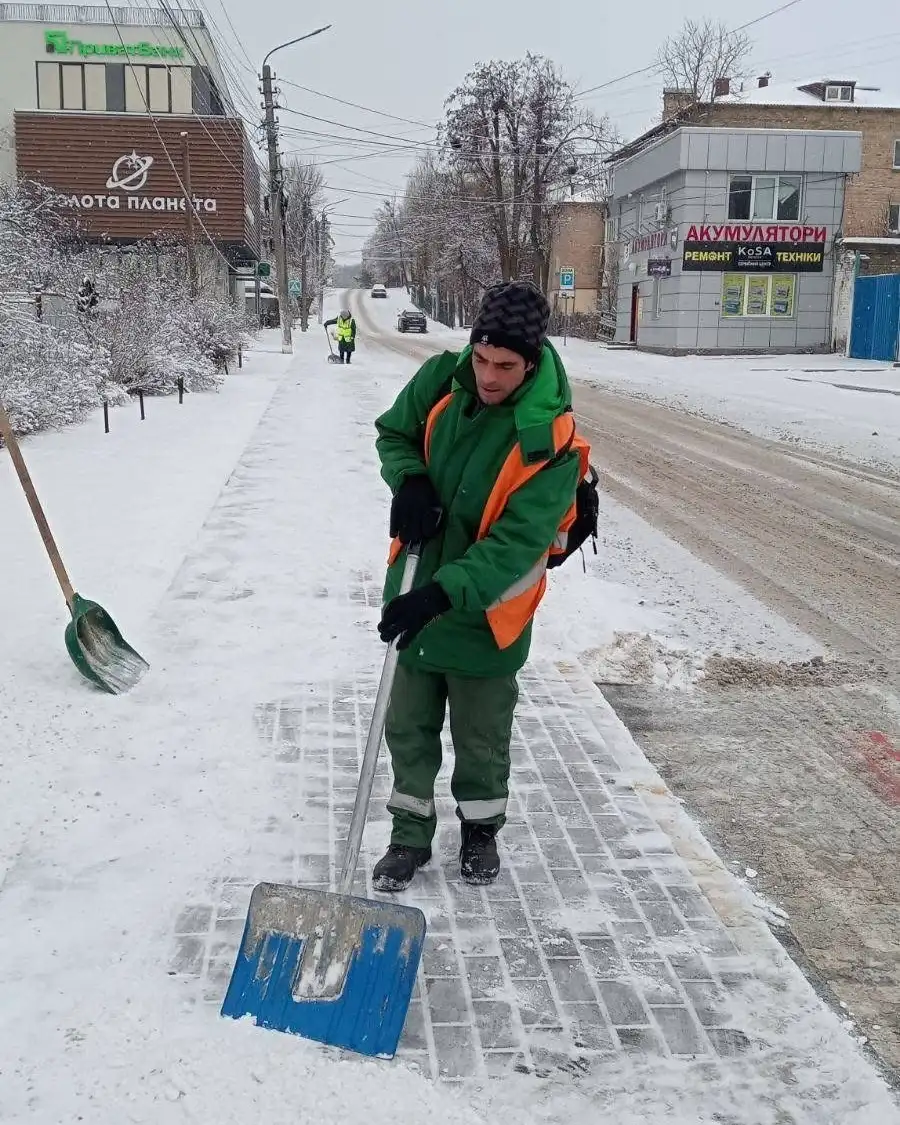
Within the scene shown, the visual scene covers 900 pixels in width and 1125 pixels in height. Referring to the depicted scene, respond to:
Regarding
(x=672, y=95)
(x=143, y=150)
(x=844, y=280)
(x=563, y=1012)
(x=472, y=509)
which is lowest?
(x=563, y=1012)

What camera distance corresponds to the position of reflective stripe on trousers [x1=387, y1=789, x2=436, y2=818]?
10.8 ft

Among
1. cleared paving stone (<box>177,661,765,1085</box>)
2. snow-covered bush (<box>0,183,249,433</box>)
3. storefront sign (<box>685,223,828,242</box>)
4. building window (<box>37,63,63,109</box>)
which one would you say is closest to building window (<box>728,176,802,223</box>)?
storefront sign (<box>685,223,828,242</box>)

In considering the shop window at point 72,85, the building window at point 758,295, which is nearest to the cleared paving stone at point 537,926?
the building window at point 758,295

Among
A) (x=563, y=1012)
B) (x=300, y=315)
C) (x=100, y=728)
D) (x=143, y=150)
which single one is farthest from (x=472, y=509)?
(x=300, y=315)

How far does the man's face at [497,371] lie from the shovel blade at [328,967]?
1364 mm

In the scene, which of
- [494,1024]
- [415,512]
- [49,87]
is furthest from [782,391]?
[49,87]

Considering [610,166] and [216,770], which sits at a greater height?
[610,166]

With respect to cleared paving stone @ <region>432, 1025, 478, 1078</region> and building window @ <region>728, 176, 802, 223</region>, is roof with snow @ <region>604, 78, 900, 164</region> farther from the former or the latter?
cleared paving stone @ <region>432, 1025, 478, 1078</region>

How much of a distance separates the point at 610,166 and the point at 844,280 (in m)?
15.0

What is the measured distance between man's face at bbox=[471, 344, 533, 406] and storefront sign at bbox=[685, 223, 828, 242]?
3163 cm

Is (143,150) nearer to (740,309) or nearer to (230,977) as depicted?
(740,309)

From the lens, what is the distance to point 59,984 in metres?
2.73

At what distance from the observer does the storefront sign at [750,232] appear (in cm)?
3234

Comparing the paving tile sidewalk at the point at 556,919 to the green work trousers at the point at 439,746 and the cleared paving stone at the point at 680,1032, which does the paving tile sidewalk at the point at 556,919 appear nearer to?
the cleared paving stone at the point at 680,1032
